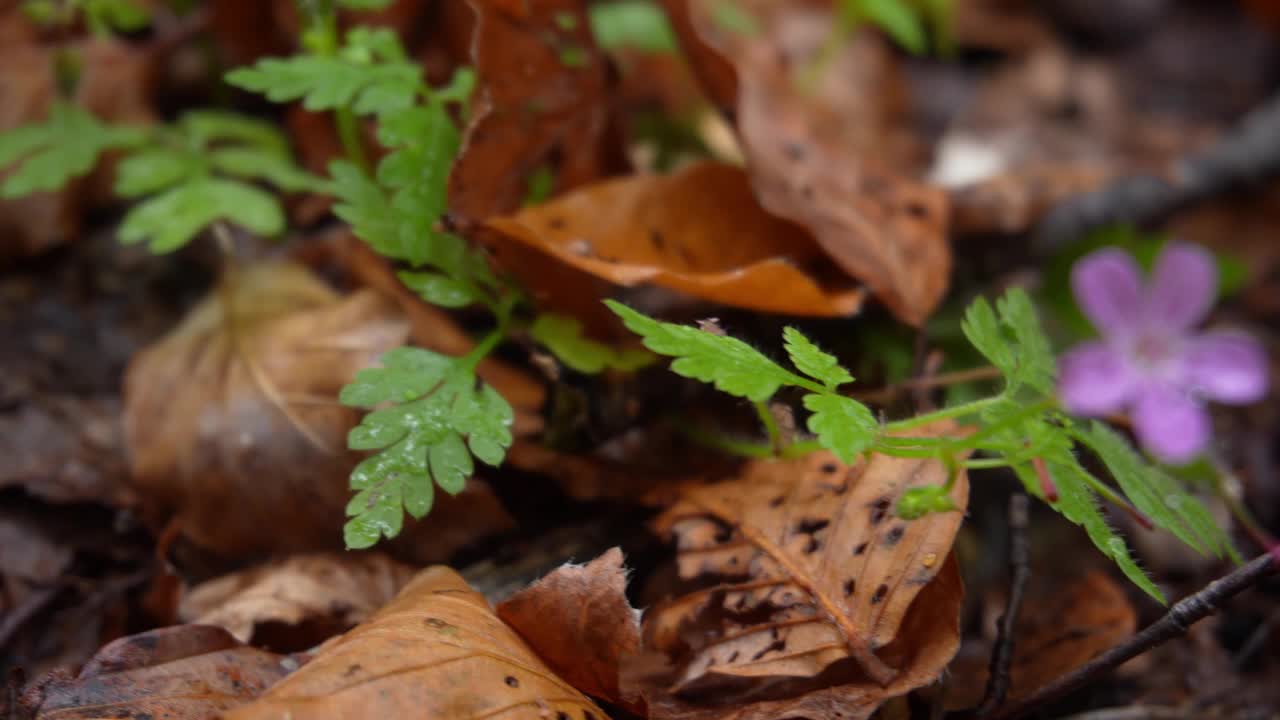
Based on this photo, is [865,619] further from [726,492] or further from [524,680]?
[524,680]

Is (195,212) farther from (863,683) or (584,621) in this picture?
(863,683)

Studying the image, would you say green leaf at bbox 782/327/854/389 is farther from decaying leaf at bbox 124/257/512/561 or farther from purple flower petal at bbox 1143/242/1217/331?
decaying leaf at bbox 124/257/512/561

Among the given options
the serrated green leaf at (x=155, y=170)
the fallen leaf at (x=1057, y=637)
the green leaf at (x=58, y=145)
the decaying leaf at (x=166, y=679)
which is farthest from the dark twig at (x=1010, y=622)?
the green leaf at (x=58, y=145)

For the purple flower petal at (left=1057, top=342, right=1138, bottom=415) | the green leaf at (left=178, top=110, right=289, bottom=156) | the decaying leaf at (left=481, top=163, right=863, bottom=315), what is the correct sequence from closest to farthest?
the purple flower petal at (left=1057, top=342, right=1138, bottom=415)
the decaying leaf at (left=481, top=163, right=863, bottom=315)
the green leaf at (left=178, top=110, right=289, bottom=156)

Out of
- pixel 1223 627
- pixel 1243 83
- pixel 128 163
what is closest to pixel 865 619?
pixel 1223 627

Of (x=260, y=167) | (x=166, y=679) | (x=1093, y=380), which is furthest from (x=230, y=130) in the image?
(x=1093, y=380)

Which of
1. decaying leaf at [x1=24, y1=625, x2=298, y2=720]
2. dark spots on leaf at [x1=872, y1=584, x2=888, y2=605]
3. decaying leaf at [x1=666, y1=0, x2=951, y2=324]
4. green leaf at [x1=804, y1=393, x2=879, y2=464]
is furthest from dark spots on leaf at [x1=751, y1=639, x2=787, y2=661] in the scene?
Result: decaying leaf at [x1=666, y1=0, x2=951, y2=324]

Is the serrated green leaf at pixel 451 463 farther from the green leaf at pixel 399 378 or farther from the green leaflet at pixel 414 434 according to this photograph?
the green leaf at pixel 399 378
